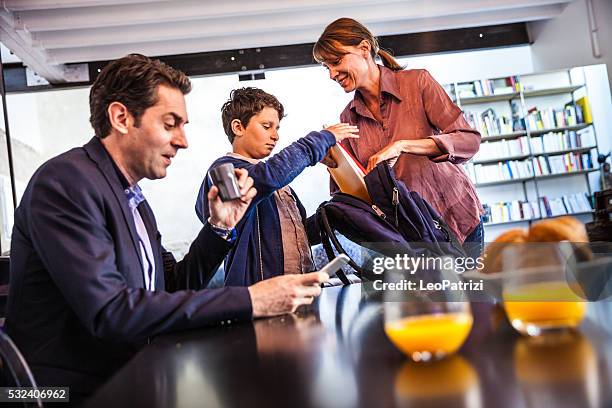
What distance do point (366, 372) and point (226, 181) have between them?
1054 mm

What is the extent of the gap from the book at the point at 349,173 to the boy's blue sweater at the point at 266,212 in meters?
0.06

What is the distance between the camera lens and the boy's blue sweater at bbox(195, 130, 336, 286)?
2.22 meters

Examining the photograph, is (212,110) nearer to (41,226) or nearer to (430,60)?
(430,60)

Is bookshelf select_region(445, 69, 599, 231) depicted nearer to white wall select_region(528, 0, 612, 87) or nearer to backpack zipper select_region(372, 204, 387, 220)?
white wall select_region(528, 0, 612, 87)

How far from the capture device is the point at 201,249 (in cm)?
184

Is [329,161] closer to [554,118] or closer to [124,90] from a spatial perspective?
[124,90]

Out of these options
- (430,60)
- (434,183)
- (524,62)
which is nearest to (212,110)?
(430,60)

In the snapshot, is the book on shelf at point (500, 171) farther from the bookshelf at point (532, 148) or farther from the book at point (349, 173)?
the book at point (349, 173)

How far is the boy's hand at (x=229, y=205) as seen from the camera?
1.80 meters

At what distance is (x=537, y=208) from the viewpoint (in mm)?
8938

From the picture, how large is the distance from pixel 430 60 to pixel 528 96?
1.48m

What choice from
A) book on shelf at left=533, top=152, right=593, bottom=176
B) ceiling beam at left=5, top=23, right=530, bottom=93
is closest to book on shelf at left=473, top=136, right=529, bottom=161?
book on shelf at left=533, top=152, right=593, bottom=176

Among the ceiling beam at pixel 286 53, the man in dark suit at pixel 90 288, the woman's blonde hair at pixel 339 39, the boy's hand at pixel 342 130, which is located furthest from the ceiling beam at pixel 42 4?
the man in dark suit at pixel 90 288

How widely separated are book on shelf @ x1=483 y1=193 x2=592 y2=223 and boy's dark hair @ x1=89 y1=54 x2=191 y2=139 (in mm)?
7744
